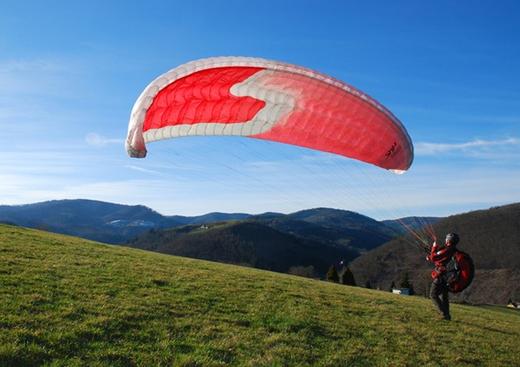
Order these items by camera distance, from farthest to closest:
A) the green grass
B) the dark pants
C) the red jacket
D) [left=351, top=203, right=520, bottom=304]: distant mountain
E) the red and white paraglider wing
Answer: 1. [left=351, top=203, right=520, bottom=304]: distant mountain
2. the dark pants
3. the red jacket
4. the red and white paraglider wing
5. the green grass

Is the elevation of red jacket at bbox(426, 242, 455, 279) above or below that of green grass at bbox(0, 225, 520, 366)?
above

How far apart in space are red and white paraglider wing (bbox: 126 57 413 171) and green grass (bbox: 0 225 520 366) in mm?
3499

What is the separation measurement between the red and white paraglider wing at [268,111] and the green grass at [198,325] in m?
3.50

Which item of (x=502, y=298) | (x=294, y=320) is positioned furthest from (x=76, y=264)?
(x=502, y=298)

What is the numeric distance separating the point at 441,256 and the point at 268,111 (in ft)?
20.9

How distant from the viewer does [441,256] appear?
1357 centimetres

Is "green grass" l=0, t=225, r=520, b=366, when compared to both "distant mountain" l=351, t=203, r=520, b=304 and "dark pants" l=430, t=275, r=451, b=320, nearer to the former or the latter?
"dark pants" l=430, t=275, r=451, b=320

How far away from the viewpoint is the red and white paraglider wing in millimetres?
10180

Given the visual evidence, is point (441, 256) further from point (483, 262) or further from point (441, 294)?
point (483, 262)

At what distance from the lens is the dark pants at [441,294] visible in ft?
45.7

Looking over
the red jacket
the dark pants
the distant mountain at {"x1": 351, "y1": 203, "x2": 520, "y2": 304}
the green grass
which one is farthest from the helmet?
the distant mountain at {"x1": 351, "y1": 203, "x2": 520, "y2": 304}

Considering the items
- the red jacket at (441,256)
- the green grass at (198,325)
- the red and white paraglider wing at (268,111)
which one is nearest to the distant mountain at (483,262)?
the red jacket at (441,256)

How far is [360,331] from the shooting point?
1145cm

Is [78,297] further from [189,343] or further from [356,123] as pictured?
[356,123]
